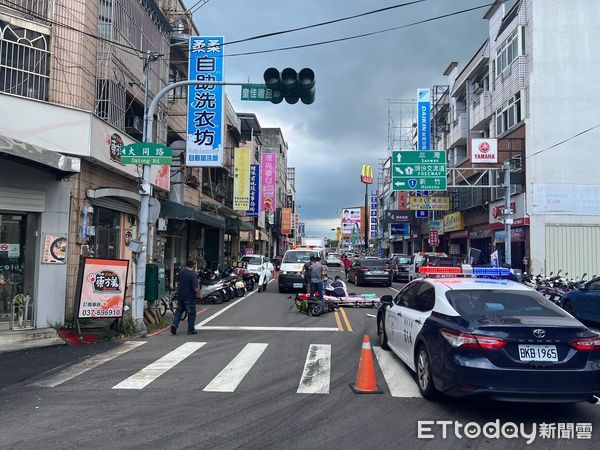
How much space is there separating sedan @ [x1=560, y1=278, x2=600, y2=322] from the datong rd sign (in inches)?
500

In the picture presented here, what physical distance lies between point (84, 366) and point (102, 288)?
3.02 meters

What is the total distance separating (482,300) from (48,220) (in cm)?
941

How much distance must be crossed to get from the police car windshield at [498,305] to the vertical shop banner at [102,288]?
298 inches

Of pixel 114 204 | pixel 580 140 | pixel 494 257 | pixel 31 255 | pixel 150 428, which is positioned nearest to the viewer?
pixel 150 428

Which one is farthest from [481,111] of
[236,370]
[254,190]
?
A: [236,370]

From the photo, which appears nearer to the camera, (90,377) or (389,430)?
(389,430)

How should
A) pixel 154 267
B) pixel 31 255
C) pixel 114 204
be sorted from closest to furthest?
pixel 31 255, pixel 154 267, pixel 114 204

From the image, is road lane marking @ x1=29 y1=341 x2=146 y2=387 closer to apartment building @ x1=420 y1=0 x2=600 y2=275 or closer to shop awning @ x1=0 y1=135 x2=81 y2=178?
shop awning @ x1=0 y1=135 x2=81 y2=178

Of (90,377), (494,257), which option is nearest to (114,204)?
(90,377)

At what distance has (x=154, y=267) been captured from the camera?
12.6m

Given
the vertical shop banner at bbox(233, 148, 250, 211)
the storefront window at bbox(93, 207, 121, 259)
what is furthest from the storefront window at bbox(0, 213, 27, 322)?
the vertical shop banner at bbox(233, 148, 250, 211)

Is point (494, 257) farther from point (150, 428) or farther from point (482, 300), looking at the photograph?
point (150, 428)

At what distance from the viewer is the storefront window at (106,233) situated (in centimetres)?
1316

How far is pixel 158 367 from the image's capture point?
780cm
